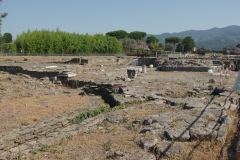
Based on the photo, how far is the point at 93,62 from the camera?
26.3m

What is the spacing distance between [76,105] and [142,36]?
89203 millimetres

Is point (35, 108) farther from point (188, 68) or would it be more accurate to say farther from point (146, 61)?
point (146, 61)

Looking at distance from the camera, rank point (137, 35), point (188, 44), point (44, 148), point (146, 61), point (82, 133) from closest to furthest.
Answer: point (44, 148) → point (82, 133) → point (146, 61) → point (188, 44) → point (137, 35)

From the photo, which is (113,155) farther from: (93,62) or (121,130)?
(93,62)

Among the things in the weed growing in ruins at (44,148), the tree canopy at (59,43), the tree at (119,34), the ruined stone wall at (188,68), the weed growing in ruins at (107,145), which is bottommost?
the weed growing in ruins at (44,148)

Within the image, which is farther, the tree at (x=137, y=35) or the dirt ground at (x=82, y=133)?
the tree at (x=137, y=35)

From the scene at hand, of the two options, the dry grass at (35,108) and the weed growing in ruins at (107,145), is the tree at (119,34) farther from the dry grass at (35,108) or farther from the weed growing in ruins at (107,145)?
the weed growing in ruins at (107,145)

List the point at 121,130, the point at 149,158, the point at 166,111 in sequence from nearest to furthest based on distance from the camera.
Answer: the point at 149,158
the point at 121,130
the point at 166,111

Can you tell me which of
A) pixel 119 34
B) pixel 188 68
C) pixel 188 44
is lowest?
pixel 188 68

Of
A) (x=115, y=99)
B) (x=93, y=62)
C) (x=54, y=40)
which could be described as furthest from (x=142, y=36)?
(x=115, y=99)

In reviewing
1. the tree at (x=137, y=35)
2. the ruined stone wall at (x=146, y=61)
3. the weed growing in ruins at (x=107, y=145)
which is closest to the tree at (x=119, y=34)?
the tree at (x=137, y=35)

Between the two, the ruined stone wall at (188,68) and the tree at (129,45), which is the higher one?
the tree at (129,45)

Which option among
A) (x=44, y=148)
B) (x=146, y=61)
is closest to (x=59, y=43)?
(x=146, y=61)

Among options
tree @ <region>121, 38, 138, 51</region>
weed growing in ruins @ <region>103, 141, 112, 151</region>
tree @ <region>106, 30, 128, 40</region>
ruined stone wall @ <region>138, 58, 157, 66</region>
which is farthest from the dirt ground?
tree @ <region>106, 30, 128, 40</region>
